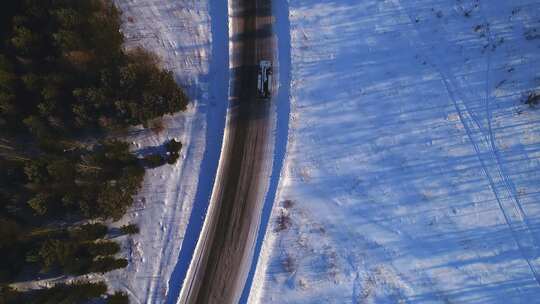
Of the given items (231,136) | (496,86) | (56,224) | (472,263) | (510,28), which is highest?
(510,28)

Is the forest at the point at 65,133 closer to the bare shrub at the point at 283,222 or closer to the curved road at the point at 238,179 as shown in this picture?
the curved road at the point at 238,179

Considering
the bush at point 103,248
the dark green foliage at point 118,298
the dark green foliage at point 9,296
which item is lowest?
the dark green foliage at point 118,298

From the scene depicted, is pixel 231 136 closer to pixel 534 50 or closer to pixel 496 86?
pixel 496 86

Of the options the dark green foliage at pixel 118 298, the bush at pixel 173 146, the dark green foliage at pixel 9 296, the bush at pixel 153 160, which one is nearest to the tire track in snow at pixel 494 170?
the bush at pixel 173 146

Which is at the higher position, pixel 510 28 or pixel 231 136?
pixel 510 28

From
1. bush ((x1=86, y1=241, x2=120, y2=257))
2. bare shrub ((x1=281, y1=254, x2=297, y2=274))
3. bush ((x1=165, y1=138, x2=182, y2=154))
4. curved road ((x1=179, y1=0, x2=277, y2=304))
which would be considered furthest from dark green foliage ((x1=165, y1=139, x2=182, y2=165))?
bare shrub ((x1=281, y1=254, x2=297, y2=274))

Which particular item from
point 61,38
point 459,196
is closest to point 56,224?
point 61,38

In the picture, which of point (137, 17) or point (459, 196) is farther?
point (137, 17)
